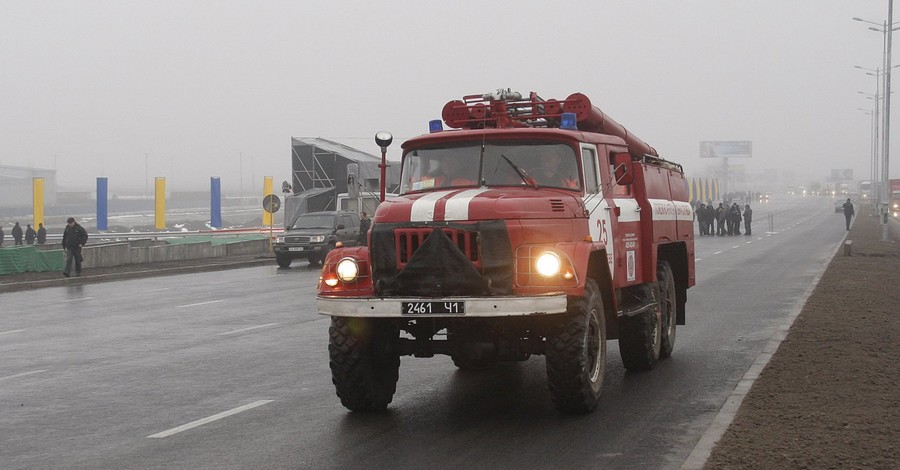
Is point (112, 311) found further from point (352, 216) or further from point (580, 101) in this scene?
point (352, 216)

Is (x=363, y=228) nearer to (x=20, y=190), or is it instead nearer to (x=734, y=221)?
(x=734, y=221)

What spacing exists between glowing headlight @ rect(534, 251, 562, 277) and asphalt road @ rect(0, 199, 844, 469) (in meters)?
1.23

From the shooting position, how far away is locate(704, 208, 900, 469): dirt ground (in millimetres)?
7035

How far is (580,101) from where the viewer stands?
11070 millimetres

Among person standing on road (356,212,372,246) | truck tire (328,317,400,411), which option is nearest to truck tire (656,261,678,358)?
truck tire (328,317,400,411)

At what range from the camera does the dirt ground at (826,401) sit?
7.04 m

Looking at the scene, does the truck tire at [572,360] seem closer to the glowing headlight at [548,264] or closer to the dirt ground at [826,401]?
the glowing headlight at [548,264]

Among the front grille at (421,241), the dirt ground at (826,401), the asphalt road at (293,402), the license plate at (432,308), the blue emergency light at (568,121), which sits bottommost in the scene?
the asphalt road at (293,402)

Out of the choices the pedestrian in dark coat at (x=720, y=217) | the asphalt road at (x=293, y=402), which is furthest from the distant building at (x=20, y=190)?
the asphalt road at (x=293, y=402)

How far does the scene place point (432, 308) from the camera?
336 inches

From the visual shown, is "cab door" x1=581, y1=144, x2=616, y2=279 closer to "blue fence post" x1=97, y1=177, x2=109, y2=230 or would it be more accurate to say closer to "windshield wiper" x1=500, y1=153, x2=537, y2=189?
"windshield wiper" x1=500, y1=153, x2=537, y2=189

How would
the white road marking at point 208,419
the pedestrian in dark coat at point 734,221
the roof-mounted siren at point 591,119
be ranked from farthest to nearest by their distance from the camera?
the pedestrian in dark coat at point 734,221, the roof-mounted siren at point 591,119, the white road marking at point 208,419

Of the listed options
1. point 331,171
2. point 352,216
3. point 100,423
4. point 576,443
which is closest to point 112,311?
point 100,423

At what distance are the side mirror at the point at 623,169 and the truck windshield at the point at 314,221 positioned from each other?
28512 millimetres
